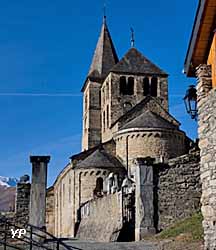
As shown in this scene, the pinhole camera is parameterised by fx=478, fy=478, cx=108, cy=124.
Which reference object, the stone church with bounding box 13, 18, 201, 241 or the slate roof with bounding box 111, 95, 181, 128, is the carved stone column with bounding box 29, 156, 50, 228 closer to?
the stone church with bounding box 13, 18, 201, 241

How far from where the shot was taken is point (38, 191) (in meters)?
15.4

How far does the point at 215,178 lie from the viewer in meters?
9.93

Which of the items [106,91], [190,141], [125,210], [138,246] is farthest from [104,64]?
[138,246]

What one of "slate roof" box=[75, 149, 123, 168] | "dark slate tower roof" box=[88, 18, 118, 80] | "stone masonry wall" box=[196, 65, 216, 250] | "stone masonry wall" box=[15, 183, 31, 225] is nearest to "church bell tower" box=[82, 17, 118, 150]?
"dark slate tower roof" box=[88, 18, 118, 80]

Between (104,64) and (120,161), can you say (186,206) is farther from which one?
(104,64)

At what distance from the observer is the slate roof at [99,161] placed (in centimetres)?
4056

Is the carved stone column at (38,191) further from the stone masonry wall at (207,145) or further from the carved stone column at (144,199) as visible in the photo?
the stone masonry wall at (207,145)

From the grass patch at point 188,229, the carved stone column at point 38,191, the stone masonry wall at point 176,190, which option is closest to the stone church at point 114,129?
the stone masonry wall at point 176,190

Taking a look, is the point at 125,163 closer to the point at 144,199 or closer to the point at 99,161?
the point at 99,161

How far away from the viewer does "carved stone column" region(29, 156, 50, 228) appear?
15133 mm

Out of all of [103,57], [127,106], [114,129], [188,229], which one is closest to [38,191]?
[188,229]

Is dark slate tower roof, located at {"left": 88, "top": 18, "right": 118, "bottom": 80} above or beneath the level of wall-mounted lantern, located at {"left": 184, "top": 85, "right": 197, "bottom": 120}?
above

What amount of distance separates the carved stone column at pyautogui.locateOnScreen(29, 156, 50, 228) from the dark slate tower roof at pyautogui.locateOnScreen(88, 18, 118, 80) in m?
45.0

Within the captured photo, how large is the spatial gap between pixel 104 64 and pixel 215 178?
52085 millimetres
